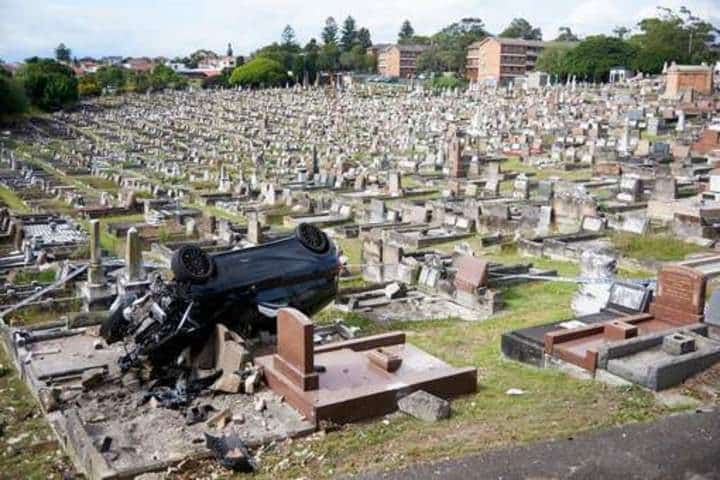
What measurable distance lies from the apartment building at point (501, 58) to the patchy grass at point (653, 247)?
90.7 m

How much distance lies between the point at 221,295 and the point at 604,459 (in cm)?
624

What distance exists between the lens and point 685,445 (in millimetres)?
8055

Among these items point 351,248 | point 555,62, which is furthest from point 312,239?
point 555,62

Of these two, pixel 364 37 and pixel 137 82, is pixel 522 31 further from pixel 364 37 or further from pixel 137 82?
pixel 137 82

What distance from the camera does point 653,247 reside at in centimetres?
1925

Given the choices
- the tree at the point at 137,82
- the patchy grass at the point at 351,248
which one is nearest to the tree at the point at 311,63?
the tree at the point at 137,82

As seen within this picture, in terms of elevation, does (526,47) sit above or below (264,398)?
above

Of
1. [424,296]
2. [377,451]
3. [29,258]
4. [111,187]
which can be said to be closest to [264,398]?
[377,451]

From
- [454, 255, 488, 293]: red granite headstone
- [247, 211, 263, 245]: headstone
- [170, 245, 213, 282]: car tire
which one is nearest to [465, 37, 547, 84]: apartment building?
[247, 211, 263, 245]: headstone

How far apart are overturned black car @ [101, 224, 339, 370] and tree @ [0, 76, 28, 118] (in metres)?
70.4

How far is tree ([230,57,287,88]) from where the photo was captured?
115750mm

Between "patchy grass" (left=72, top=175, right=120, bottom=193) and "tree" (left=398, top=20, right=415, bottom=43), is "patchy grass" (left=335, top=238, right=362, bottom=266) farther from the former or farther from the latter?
"tree" (left=398, top=20, right=415, bottom=43)

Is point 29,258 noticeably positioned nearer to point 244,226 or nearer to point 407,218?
point 244,226

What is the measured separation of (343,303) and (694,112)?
1766 inches
